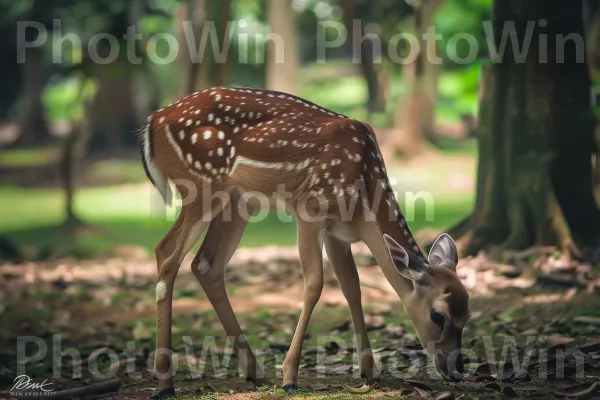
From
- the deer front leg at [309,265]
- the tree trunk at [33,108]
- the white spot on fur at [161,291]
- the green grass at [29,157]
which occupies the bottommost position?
the green grass at [29,157]

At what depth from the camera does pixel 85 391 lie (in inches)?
258

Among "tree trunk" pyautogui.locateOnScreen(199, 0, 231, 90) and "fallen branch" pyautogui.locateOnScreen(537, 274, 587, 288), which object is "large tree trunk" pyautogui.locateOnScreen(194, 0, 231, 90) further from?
"fallen branch" pyautogui.locateOnScreen(537, 274, 587, 288)

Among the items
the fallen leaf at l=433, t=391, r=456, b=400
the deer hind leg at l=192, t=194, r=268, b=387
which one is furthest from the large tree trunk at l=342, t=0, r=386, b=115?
the fallen leaf at l=433, t=391, r=456, b=400

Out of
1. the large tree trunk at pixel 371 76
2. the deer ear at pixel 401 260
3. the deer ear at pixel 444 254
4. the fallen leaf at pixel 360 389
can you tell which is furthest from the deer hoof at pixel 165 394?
the large tree trunk at pixel 371 76

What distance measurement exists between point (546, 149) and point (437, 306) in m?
4.26

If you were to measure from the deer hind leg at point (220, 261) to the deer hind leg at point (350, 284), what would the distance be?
0.69 m

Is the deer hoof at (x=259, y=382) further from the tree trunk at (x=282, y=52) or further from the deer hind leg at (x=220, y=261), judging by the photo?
the tree trunk at (x=282, y=52)

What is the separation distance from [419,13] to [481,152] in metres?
11.6

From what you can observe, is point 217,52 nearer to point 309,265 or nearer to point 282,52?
point 282,52

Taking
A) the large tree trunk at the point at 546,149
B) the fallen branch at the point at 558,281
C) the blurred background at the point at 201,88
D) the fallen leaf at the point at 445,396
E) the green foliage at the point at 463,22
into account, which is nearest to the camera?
the fallen leaf at the point at 445,396

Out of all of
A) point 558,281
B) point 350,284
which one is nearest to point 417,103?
point 558,281

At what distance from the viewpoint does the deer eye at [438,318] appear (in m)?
6.03

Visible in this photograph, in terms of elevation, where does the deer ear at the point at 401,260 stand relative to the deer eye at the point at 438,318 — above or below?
above
